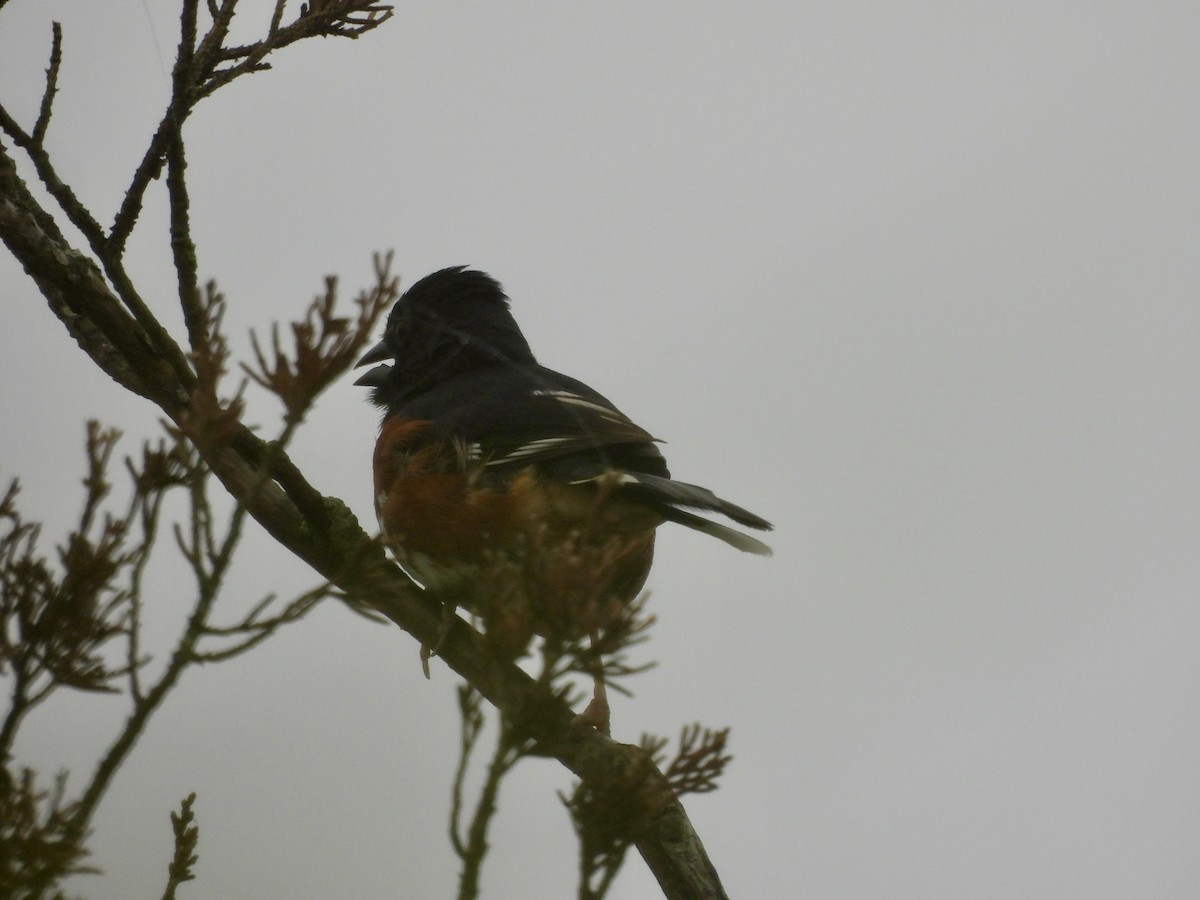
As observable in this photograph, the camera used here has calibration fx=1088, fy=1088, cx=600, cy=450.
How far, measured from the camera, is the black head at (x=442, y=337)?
491cm

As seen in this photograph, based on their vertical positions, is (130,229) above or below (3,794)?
above

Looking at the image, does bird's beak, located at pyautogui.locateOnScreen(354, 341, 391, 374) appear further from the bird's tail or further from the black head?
the bird's tail

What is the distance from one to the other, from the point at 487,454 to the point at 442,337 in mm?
1276

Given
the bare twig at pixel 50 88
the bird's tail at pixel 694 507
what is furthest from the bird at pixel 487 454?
the bare twig at pixel 50 88

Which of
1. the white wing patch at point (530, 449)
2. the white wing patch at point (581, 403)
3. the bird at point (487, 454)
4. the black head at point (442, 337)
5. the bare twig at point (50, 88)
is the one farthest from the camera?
the black head at point (442, 337)

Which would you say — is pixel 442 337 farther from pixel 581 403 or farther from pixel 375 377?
pixel 581 403

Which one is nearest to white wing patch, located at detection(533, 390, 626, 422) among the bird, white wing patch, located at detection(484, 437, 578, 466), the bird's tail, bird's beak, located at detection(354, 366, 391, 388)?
the bird

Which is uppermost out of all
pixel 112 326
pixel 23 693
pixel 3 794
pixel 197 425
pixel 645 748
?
pixel 112 326

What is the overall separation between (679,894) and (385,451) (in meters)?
2.09

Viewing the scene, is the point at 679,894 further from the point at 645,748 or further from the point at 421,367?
the point at 421,367

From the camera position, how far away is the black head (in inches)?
193

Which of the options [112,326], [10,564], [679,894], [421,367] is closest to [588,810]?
[10,564]

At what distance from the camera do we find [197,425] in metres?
1.55

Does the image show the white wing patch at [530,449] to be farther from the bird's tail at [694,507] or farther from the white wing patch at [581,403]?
the bird's tail at [694,507]
